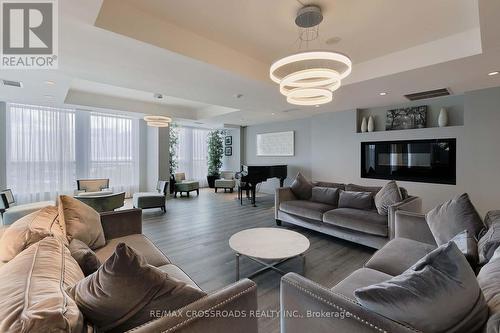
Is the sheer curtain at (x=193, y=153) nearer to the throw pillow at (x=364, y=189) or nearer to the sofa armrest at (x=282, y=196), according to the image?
the sofa armrest at (x=282, y=196)

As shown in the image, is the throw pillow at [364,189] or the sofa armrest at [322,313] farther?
the throw pillow at [364,189]

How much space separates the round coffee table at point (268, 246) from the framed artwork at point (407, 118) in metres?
4.17

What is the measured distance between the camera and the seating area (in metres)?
1.00

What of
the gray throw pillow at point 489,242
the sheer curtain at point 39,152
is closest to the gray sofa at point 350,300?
the gray throw pillow at point 489,242

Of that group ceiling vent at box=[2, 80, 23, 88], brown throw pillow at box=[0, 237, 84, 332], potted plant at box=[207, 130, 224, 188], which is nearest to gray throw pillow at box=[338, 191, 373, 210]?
brown throw pillow at box=[0, 237, 84, 332]

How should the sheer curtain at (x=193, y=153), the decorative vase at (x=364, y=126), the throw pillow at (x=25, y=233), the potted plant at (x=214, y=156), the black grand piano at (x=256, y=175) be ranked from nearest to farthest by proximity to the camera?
1. the throw pillow at (x=25, y=233)
2. the decorative vase at (x=364, y=126)
3. the black grand piano at (x=256, y=175)
4. the sheer curtain at (x=193, y=153)
5. the potted plant at (x=214, y=156)

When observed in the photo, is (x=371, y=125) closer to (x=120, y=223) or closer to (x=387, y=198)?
(x=387, y=198)

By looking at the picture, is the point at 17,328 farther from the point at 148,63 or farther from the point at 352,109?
the point at 352,109

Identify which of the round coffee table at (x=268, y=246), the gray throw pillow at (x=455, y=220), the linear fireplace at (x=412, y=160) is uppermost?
the linear fireplace at (x=412, y=160)

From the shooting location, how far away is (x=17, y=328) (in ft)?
2.33

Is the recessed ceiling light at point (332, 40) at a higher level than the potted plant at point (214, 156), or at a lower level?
higher

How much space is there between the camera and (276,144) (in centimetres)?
830

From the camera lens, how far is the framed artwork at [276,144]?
309 inches

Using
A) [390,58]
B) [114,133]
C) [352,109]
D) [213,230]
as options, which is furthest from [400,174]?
[114,133]
